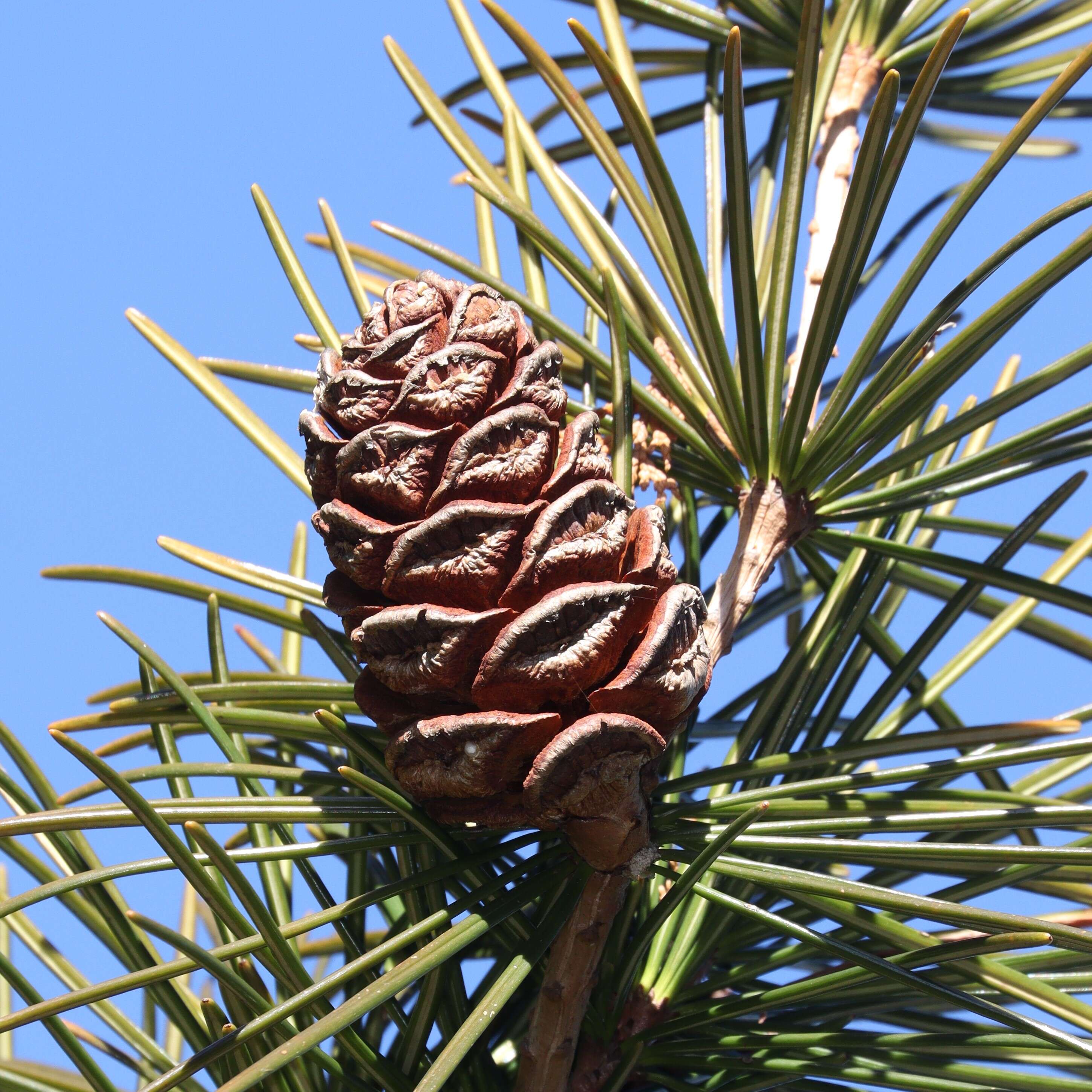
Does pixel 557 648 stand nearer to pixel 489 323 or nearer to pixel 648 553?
pixel 648 553

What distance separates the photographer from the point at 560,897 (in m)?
0.68

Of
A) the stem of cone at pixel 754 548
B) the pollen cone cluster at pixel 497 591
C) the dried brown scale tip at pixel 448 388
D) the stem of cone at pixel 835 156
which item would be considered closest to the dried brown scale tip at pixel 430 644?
the pollen cone cluster at pixel 497 591

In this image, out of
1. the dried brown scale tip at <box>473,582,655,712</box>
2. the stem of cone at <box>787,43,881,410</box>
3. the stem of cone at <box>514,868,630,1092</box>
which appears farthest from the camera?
the stem of cone at <box>787,43,881,410</box>

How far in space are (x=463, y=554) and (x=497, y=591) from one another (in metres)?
0.03

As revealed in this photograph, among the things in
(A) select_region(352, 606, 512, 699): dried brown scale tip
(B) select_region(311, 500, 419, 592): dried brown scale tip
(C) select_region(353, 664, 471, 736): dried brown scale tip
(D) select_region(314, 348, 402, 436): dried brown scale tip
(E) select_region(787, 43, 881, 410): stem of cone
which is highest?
(E) select_region(787, 43, 881, 410): stem of cone

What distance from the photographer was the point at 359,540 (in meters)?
0.60

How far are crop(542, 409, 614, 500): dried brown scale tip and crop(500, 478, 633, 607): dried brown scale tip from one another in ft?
0.04

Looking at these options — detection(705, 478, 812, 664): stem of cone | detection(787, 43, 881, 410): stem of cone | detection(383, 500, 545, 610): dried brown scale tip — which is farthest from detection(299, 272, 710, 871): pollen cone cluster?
detection(787, 43, 881, 410): stem of cone

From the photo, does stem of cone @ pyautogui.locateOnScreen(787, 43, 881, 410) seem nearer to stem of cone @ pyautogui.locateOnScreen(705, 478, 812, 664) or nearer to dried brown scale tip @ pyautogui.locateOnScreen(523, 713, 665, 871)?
stem of cone @ pyautogui.locateOnScreen(705, 478, 812, 664)

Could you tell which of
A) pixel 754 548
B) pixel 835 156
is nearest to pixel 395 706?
pixel 754 548

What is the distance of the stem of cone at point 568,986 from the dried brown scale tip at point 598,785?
0.15ft

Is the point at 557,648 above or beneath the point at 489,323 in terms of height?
beneath

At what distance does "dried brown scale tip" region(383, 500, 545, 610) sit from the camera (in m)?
0.58

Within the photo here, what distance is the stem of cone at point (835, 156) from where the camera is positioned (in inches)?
38.8
